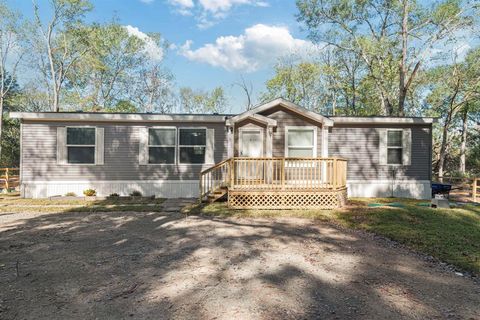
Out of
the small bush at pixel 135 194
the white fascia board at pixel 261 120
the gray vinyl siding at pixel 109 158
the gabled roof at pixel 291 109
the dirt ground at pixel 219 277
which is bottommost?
the dirt ground at pixel 219 277

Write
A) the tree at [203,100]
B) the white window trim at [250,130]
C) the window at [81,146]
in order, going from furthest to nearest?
1. the tree at [203,100]
2. the white window trim at [250,130]
3. the window at [81,146]

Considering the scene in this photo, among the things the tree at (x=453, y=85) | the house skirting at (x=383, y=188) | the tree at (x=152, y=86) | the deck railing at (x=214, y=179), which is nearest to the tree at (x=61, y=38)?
the tree at (x=152, y=86)

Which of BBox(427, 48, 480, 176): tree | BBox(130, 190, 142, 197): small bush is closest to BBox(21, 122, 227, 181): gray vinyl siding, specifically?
BBox(130, 190, 142, 197): small bush

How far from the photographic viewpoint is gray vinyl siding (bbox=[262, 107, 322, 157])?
38.4 feet

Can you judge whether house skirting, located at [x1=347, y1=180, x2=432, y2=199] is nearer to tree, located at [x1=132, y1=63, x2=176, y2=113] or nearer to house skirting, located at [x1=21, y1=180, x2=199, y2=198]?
house skirting, located at [x1=21, y1=180, x2=199, y2=198]

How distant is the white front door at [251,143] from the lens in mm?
11695

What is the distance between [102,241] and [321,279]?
4.53 metres

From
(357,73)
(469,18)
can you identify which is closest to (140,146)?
(469,18)

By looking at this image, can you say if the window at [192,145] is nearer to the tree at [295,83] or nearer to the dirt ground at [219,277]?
the dirt ground at [219,277]

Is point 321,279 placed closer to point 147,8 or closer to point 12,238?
point 12,238

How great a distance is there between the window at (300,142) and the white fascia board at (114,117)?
118 inches

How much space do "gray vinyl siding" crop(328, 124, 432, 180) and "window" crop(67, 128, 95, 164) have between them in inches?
405

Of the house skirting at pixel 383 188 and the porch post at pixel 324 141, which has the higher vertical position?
the porch post at pixel 324 141

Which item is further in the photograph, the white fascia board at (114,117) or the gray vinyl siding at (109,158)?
the gray vinyl siding at (109,158)
